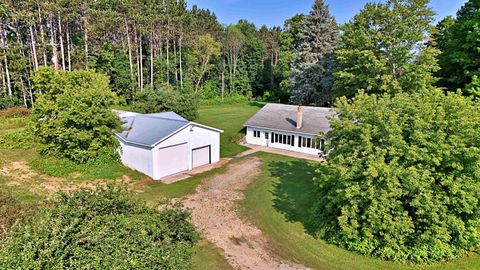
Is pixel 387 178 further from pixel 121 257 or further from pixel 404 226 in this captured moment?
pixel 121 257

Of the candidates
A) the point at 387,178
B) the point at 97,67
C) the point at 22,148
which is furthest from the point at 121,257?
the point at 97,67

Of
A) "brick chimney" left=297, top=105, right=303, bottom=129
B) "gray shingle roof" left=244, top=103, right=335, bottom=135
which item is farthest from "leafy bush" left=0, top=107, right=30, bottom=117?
"brick chimney" left=297, top=105, right=303, bottom=129

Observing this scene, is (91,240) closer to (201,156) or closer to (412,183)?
(412,183)

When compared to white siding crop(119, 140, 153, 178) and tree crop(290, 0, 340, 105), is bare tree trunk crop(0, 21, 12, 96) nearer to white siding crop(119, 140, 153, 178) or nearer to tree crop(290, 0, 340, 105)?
white siding crop(119, 140, 153, 178)

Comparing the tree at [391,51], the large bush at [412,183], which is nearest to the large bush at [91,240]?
the large bush at [412,183]

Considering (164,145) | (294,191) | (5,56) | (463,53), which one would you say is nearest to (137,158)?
(164,145)

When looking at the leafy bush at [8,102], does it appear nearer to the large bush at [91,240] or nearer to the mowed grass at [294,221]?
the mowed grass at [294,221]
